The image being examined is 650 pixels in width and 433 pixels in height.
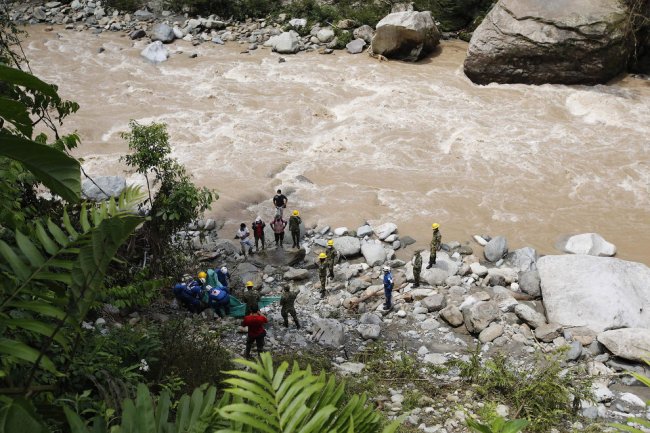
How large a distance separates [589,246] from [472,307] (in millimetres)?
2929

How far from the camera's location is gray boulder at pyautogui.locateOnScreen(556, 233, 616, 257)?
8.91 m

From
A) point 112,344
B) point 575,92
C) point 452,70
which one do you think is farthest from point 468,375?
point 452,70

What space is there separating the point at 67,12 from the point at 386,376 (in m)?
20.1

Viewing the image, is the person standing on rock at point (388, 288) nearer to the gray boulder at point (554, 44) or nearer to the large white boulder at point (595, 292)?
the large white boulder at point (595, 292)

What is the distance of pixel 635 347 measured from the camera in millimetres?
6285

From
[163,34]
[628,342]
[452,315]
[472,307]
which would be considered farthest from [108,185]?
[163,34]

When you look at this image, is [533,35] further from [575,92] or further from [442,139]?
[442,139]

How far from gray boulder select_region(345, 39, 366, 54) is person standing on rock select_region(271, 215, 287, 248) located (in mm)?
9719

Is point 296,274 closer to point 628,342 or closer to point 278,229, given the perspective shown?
point 278,229

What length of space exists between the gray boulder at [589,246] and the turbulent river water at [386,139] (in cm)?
32

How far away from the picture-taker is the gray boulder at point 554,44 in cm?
1461

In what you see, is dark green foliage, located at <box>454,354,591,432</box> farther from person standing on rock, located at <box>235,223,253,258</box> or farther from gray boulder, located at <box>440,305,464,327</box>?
person standing on rock, located at <box>235,223,253,258</box>

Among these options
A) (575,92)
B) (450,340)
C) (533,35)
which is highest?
(533,35)

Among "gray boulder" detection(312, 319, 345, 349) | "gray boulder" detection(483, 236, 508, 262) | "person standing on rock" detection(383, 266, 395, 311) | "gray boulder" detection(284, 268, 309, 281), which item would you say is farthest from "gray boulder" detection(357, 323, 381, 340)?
"gray boulder" detection(483, 236, 508, 262)
